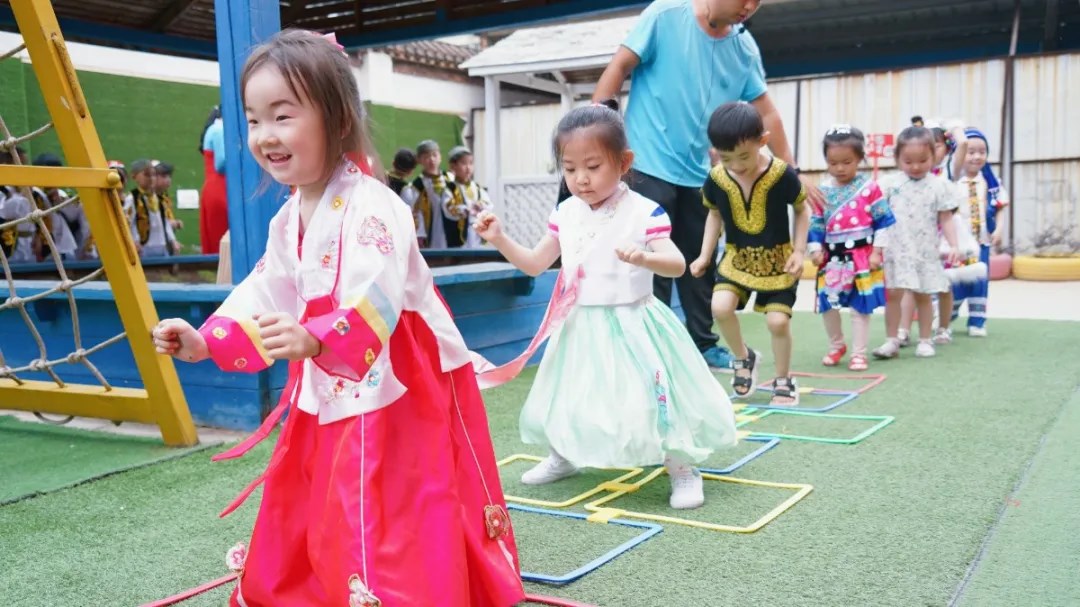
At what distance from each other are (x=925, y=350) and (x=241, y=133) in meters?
4.01

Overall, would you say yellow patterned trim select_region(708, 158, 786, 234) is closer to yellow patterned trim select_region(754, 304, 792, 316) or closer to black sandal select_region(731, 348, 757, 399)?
yellow patterned trim select_region(754, 304, 792, 316)

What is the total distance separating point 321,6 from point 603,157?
6351 millimetres

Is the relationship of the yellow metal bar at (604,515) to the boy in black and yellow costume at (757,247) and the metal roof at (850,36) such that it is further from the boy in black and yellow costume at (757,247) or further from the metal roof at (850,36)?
the metal roof at (850,36)

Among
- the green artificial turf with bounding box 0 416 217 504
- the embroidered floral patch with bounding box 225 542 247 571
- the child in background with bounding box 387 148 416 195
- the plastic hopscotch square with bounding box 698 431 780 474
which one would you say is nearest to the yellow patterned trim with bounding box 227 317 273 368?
the embroidered floral patch with bounding box 225 542 247 571

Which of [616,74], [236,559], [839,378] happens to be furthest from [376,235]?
[839,378]

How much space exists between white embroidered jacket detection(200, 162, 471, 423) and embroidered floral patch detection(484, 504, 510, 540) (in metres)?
0.31

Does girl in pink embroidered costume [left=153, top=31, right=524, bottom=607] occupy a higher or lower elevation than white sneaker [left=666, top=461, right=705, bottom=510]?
higher

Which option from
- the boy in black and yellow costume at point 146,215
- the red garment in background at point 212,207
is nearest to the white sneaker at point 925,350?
the red garment in background at point 212,207

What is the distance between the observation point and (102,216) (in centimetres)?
348

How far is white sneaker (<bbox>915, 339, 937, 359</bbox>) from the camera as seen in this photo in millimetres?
5558

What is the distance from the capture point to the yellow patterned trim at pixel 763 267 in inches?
163

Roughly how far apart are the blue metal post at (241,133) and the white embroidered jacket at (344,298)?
196 centimetres

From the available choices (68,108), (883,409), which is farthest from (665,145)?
(68,108)

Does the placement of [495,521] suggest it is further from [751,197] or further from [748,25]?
[748,25]
